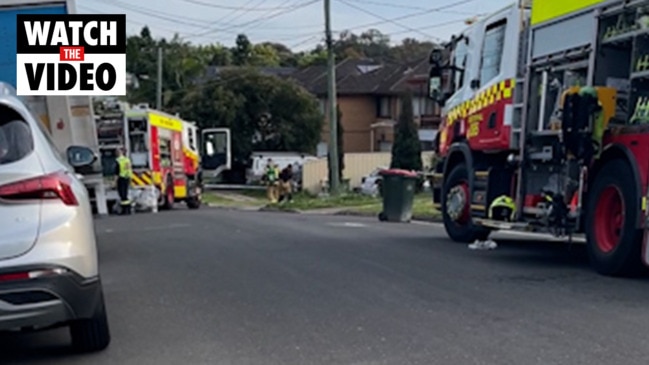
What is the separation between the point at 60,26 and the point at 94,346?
7.00 metres

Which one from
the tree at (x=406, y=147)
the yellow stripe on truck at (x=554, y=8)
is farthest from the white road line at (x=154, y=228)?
the tree at (x=406, y=147)

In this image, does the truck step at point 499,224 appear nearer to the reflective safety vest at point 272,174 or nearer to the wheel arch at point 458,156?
the wheel arch at point 458,156

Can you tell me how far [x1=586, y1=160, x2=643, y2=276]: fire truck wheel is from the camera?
884 centimetres

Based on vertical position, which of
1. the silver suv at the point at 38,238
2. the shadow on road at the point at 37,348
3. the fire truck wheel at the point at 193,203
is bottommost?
the fire truck wheel at the point at 193,203

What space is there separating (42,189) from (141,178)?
2095 centimetres

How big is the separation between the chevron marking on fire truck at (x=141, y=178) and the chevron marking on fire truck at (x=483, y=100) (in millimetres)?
13503

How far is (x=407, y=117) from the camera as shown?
41812 mm

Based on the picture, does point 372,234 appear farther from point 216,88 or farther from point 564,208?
point 216,88

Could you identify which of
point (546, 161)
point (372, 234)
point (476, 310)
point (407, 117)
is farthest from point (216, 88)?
point (476, 310)

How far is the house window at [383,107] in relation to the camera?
59719 millimetres

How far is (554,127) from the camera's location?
10.5m

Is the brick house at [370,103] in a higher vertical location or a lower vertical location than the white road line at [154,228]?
higher

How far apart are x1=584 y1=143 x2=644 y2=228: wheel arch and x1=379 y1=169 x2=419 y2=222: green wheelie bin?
433 inches

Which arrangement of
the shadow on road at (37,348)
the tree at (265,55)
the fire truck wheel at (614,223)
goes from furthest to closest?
the tree at (265,55), the fire truck wheel at (614,223), the shadow on road at (37,348)
